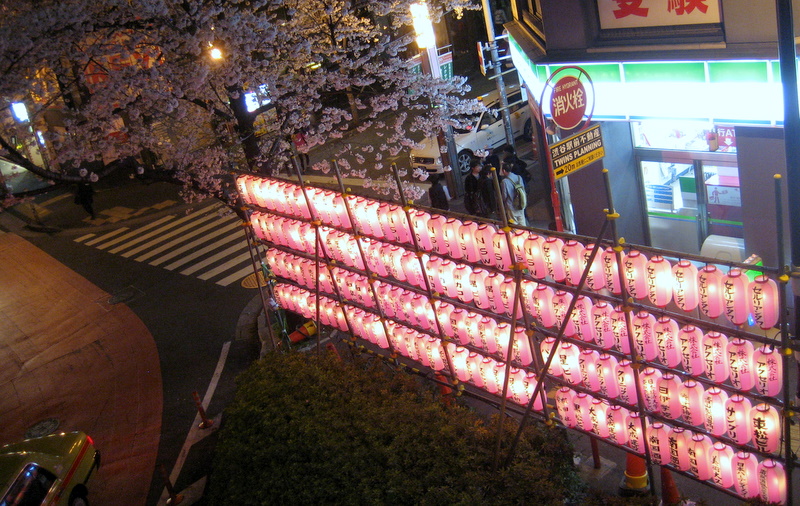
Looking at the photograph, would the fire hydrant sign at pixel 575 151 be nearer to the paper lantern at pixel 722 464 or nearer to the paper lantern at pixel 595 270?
the paper lantern at pixel 595 270

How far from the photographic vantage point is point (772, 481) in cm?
734

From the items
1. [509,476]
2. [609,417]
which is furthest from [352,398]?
[609,417]

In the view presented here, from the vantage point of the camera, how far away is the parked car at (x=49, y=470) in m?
11.4

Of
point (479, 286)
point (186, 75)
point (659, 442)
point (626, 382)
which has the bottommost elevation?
point (659, 442)

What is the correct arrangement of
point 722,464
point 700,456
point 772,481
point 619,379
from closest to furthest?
point 772,481 < point 722,464 < point 700,456 < point 619,379

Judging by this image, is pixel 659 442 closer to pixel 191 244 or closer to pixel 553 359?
pixel 553 359

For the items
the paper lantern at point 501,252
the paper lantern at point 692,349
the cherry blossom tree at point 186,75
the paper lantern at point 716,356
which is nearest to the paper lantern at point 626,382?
the paper lantern at point 692,349

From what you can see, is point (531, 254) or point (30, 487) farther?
point (30, 487)

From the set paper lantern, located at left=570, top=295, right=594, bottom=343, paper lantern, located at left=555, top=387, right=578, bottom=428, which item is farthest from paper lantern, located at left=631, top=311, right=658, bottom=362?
paper lantern, located at left=555, top=387, right=578, bottom=428

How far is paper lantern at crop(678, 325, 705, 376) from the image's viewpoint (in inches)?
294

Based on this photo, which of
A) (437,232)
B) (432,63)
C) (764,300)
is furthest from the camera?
(432,63)

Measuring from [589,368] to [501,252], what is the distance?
1930 millimetres

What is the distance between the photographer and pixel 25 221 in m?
30.2

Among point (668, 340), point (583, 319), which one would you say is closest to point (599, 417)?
point (583, 319)
